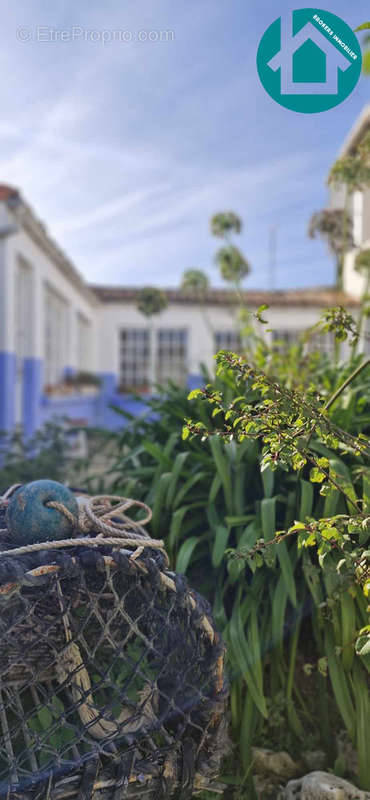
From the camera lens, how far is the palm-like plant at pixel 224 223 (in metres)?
4.24

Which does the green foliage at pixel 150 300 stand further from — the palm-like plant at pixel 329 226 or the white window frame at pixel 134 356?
the white window frame at pixel 134 356

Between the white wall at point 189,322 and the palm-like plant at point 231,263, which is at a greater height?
the white wall at point 189,322

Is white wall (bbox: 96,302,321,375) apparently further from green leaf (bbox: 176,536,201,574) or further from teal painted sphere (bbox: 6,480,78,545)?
teal painted sphere (bbox: 6,480,78,545)

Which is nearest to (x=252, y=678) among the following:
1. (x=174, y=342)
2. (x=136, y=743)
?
(x=136, y=743)

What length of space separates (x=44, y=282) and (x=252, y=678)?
318 inches

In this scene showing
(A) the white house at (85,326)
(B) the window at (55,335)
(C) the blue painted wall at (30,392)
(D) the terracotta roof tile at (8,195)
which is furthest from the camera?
(B) the window at (55,335)

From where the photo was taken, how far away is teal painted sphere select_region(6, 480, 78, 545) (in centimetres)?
138

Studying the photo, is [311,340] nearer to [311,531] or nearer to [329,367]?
[329,367]

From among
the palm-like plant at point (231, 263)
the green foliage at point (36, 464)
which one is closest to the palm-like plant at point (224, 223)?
the palm-like plant at point (231, 263)

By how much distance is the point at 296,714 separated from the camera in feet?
5.85

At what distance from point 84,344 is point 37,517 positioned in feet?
40.9

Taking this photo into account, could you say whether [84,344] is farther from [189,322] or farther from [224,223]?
[224,223]

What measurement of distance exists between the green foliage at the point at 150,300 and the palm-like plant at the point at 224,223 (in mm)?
1088

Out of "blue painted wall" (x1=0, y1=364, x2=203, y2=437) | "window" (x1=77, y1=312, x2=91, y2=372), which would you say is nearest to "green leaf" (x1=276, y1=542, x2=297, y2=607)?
"blue painted wall" (x1=0, y1=364, x2=203, y2=437)
